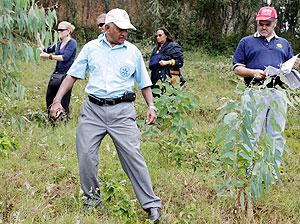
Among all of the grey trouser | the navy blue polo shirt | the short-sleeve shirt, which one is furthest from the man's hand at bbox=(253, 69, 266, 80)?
the short-sleeve shirt

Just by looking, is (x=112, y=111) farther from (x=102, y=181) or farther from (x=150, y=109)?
(x=102, y=181)

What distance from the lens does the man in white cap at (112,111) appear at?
4113 millimetres

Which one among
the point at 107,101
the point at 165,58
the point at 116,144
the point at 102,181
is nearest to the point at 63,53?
the point at 165,58

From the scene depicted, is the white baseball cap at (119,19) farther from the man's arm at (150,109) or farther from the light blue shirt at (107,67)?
the man's arm at (150,109)

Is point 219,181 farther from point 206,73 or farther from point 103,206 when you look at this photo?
point 206,73

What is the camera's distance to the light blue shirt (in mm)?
4148

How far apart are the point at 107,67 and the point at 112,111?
36cm

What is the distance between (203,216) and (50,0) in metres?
15.5

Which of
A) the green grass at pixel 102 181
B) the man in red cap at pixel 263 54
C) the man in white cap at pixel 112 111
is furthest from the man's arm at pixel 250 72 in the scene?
the man in white cap at pixel 112 111

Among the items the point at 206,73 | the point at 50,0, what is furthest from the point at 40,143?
the point at 50,0

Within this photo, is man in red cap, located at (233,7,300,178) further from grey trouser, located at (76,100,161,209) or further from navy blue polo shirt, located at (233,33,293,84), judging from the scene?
grey trouser, located at (76,100,161,209)

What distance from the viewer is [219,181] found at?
188 inches

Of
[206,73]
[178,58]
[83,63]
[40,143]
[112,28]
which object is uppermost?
[112,28]

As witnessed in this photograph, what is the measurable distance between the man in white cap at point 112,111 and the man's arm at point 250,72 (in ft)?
3.76
